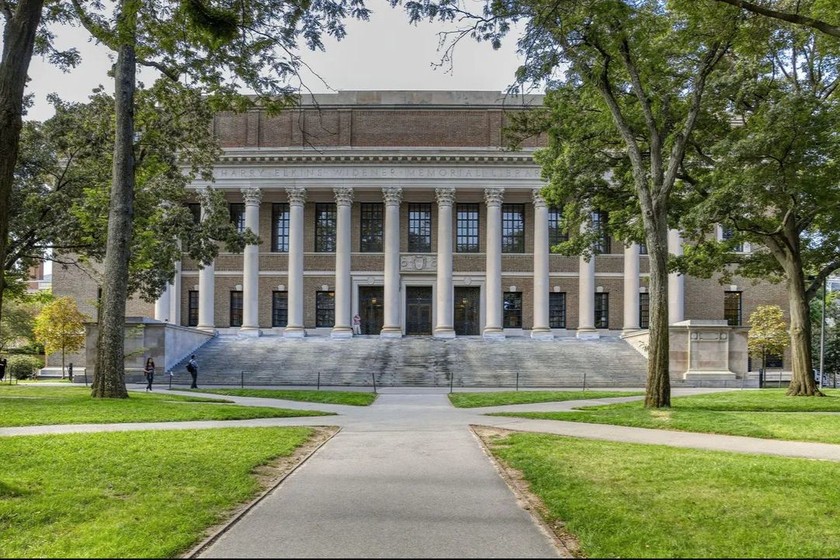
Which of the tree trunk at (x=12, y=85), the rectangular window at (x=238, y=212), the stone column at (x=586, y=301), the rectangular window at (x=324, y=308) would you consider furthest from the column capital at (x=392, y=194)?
the tree trunk at (x=12, y=85)

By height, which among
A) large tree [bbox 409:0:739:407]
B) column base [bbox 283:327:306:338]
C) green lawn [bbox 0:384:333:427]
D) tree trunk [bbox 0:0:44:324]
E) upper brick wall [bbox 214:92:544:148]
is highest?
upper brick wall [bbox 214:92:544:148]

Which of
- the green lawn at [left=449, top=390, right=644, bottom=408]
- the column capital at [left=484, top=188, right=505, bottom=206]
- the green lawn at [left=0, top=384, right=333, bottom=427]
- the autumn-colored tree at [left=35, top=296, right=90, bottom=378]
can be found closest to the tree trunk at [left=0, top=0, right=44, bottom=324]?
the green lawn at [left=0, top=384, right=333, bottom=427]

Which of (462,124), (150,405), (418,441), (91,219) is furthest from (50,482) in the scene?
(462,124)

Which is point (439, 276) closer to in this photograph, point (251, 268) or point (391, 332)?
point (391, 332)

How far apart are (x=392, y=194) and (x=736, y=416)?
32.2m

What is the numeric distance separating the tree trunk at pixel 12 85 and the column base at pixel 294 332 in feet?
122

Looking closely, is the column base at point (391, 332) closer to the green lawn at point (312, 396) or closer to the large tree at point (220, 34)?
the green lawn at point (312, 396)

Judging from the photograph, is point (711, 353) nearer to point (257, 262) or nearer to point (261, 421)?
point (261, 421)

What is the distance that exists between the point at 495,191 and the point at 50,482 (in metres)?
39.7

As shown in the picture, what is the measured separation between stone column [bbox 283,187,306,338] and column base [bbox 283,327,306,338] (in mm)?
265

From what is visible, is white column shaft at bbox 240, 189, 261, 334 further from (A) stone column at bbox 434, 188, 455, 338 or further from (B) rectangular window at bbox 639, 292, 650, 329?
(B) rectangular window at bbox 639, 292, 650, 329

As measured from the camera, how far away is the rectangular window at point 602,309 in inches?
1908

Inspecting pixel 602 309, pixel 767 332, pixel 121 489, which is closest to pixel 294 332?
pixel 602 309

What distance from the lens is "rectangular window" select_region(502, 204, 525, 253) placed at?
4928 cm
